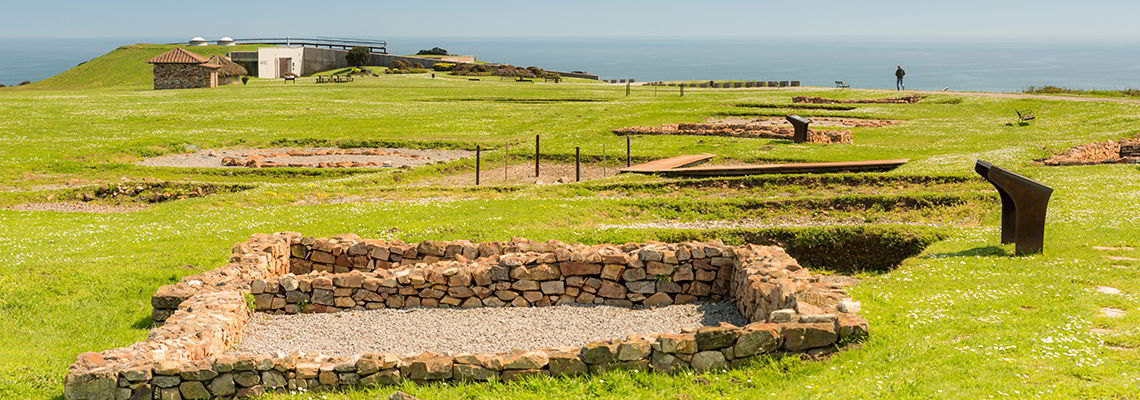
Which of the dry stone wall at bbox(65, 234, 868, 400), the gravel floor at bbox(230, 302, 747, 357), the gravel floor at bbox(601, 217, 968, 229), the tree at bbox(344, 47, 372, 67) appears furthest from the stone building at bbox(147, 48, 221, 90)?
the gravel floor at bbox(230, 302, 747, 357)

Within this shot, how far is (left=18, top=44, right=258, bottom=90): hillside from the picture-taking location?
111625mm

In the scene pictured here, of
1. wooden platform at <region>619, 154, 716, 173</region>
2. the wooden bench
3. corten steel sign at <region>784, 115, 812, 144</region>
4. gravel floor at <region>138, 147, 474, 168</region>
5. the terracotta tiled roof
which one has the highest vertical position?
the terracotta tiled roof

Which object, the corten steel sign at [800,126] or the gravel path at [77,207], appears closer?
the gravel path at [77,207]

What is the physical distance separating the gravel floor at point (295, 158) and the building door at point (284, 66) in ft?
253

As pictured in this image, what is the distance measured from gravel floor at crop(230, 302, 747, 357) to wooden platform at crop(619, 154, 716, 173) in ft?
60.3

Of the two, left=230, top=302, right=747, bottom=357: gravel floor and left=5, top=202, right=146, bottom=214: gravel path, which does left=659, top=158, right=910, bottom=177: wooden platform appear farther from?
left=5, top=202, right=146, bottom=214: gravel path

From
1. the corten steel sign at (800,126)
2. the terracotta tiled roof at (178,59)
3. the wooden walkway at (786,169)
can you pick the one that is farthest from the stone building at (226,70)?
the wooden walkway at (786,169)

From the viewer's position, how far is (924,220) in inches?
1041

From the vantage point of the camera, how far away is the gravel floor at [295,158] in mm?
44781

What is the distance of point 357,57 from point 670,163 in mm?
96566

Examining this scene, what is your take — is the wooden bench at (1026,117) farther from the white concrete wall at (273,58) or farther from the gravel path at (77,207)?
the white concrete wall at (273,58)

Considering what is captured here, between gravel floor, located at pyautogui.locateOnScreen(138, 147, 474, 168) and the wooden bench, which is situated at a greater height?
the wooden bench

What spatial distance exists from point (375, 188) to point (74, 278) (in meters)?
16.1

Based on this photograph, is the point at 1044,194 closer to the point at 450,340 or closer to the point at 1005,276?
the point at 1005,276
